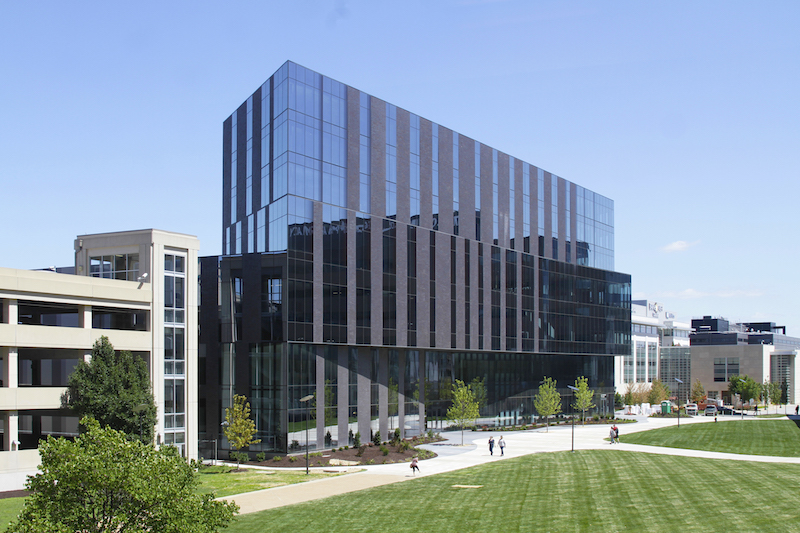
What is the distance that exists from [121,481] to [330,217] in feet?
128

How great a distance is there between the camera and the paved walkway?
37625mm

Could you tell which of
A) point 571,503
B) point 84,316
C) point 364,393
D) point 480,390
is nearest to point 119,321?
point 84,316

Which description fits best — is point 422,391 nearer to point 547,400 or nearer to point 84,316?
point 547,400

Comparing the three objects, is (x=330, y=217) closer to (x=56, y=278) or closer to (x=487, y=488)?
(x=56, y=278)

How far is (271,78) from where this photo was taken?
186 ft

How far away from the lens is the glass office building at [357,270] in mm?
53531

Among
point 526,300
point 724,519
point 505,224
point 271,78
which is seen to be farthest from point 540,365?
point 724,519

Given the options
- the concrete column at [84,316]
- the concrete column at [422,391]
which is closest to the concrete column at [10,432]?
the concrete column at [84,316]

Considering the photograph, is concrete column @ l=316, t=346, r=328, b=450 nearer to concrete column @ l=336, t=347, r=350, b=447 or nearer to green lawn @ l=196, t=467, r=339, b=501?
concrete column @ l=336, t=347, r=350, b=447

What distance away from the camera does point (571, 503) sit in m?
34.5

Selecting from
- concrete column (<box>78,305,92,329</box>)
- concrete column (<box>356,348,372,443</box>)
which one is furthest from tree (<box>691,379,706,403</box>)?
concrete column (<box>78,305,92,329</box>)

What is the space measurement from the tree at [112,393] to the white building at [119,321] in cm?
119

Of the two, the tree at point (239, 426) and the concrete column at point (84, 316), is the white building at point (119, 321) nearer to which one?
the concrete column at point (84, 316)

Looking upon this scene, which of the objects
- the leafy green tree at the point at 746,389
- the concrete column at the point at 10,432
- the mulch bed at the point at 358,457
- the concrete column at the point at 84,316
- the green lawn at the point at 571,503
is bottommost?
the leafy green tree at the point at 746,389
